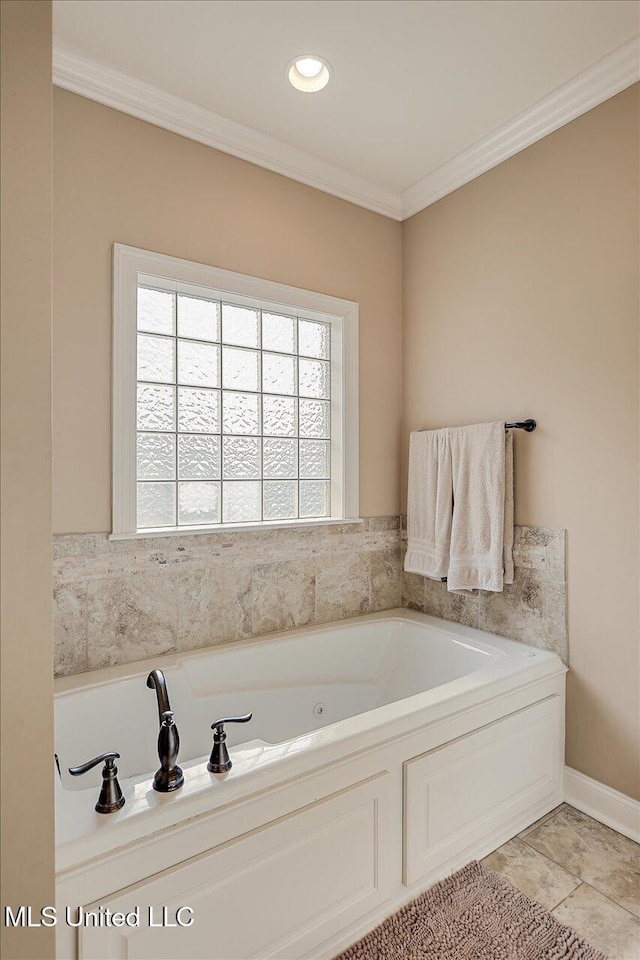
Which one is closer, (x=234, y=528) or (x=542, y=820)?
(x=542, y=820)

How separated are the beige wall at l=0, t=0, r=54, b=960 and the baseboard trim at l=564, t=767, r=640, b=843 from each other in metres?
2.02

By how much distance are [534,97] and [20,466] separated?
8.10 ft

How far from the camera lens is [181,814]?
48.1 inches

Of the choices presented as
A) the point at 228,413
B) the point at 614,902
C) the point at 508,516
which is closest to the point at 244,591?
the point at 228,413

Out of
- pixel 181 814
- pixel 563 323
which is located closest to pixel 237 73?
pixel 563 323

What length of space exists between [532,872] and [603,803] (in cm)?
47

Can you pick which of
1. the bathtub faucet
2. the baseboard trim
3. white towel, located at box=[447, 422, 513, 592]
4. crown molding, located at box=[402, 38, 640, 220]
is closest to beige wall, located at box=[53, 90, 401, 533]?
crown molding, located at box=[402, 38, 640, 220]

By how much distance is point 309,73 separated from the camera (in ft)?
6.70

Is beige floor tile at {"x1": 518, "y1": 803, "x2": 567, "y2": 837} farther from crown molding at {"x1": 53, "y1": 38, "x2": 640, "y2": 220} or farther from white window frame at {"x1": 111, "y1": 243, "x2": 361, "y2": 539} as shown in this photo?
crown molding at {"x1": 53, "y1": 38, "x2": 640, "y2": 220}

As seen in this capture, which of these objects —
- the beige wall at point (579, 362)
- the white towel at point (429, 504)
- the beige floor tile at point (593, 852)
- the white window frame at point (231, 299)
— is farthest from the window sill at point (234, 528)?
the beige floor tile at point (593, 852)

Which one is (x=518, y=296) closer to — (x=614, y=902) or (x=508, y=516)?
(x=508, y=516)

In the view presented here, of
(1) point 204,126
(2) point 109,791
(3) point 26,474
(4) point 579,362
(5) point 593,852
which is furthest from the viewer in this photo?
(1) point 204,126

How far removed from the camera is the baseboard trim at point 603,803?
1.96 meters

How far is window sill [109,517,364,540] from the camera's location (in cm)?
215
